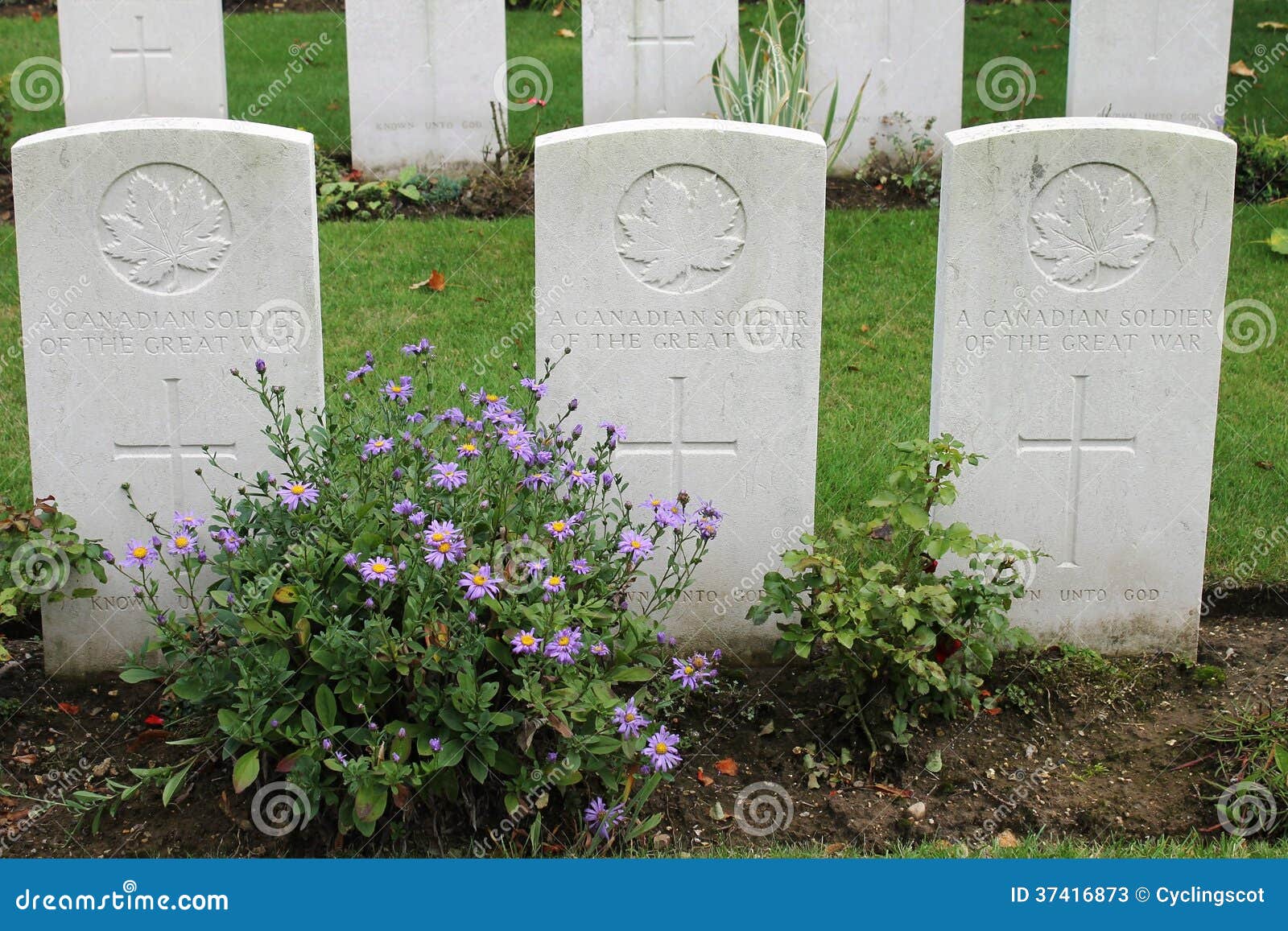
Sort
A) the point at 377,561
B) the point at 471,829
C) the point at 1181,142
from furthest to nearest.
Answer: the point at 1181,142, the point at 471,829, the point at 377,561

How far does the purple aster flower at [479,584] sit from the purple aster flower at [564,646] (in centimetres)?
19

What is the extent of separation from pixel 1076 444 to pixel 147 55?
6979 millimetres

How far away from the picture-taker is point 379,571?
355 cm

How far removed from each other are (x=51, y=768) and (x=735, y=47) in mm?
6825

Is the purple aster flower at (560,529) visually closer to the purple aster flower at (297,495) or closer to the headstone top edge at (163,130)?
the purple aster flower at (297,495)

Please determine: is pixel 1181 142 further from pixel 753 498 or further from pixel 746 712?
pixel 746 712

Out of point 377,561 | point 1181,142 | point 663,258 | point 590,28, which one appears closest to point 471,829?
point 377,561

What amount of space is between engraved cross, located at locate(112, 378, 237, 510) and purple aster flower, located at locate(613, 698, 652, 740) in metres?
1.63

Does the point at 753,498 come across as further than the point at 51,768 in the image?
Yes

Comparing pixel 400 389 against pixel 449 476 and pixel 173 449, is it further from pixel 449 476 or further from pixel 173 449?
pixel 173 449

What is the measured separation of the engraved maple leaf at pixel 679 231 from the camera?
443 centimetres

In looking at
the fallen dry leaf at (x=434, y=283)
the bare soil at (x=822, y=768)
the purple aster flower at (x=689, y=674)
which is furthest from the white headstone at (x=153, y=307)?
the fallen dry leaf at (x=434, y=283)

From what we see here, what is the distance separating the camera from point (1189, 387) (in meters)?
4.61

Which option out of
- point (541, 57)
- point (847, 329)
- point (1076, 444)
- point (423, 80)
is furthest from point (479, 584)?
point (541, 57)
